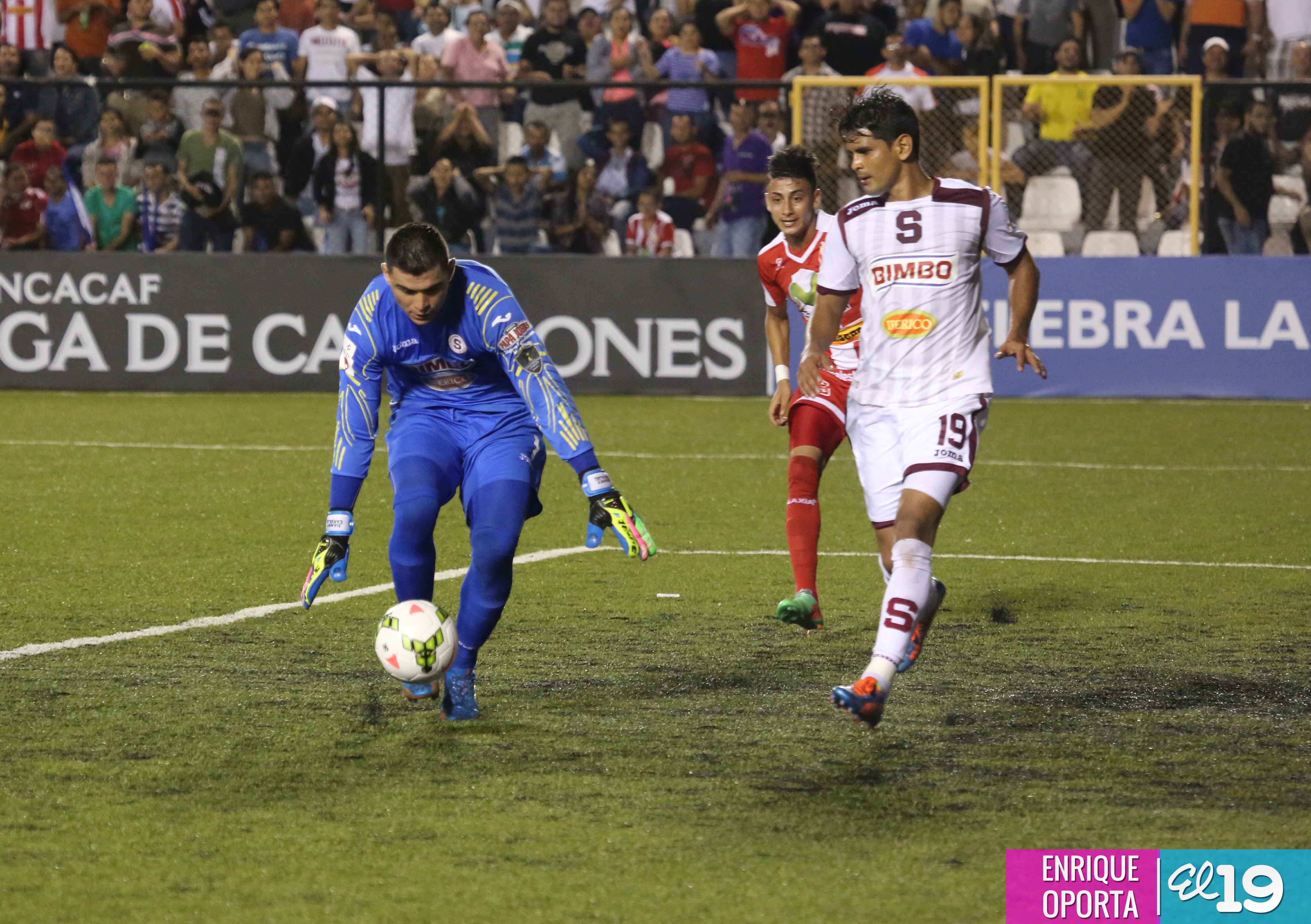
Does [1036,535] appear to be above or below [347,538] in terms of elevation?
below

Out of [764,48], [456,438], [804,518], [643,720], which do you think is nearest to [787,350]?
[804,518]

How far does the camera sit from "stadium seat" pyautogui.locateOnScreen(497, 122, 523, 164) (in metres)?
17.9

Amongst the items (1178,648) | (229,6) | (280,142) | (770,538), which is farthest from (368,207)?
(1178,648)

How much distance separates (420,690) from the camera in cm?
612

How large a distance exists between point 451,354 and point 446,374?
117 millimetres

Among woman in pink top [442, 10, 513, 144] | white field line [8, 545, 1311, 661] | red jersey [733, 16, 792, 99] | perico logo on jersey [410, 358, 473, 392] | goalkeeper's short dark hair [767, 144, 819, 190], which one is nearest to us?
perico logo on jersey [410, 358, 473, 392]

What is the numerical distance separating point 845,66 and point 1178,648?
1181 centimetres

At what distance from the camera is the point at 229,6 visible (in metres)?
20.5

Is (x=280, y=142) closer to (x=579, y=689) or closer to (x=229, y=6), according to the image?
(x=229, y=6)

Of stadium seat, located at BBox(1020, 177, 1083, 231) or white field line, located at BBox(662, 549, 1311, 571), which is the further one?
stadium seat, located at BBox(1020, 177, 1083, 231)

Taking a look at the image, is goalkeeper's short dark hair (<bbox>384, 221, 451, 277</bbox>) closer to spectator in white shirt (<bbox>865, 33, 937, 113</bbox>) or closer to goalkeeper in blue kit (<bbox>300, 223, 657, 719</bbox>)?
goalkeeper in blue kit (<bbox>300, 223, 657, 719</bbox>)

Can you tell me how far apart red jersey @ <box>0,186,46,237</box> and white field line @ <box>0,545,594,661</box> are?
10.4 metres

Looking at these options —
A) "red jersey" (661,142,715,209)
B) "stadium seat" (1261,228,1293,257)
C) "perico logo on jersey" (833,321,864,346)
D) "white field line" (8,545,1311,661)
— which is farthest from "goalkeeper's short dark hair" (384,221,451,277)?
"stadium seat" (1261,228,1293,257)

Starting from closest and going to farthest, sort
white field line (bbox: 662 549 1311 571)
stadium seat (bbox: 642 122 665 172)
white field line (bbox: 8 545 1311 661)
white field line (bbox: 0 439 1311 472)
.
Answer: white field line (bbox: 8 545 1311 661), white field line (bbox: 662 549 1311 571), white field line (bbox: 0 439 1311 472), stadium seat (bbox: 642 122 665 172)
